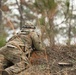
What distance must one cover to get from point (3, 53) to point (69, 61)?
1.26m

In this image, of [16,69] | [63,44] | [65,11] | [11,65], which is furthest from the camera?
[65,11]

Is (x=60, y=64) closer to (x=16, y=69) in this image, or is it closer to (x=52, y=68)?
(x=52, y=68)

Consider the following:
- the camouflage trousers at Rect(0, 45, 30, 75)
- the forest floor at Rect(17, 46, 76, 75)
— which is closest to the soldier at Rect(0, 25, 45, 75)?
the camouflage trousers at Rect(0, 45, 30, 75)

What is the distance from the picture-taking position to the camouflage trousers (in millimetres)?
3852

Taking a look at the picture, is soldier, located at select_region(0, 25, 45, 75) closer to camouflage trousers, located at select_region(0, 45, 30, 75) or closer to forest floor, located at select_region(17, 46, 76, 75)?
camouflage trousers, located at select_region(0, 45, 30, 75)

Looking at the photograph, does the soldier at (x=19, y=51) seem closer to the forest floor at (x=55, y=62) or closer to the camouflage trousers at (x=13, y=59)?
the camouflage trousers at (x=13, y=59)

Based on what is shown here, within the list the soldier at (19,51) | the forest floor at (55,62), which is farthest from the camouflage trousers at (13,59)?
the forest floor at (55,62)

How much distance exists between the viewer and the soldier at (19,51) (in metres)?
3.79

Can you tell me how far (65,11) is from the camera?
23.0ft

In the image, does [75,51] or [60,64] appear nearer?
[60,64]

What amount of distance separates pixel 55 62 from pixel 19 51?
0.88 m

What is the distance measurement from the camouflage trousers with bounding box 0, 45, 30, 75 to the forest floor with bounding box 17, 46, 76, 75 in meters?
0.13

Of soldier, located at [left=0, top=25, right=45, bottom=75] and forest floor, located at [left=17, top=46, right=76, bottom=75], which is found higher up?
soldier, located at [left=0, top=25, right=45, bottom=75]

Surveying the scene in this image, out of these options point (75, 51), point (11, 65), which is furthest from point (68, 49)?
point (11, 65)
